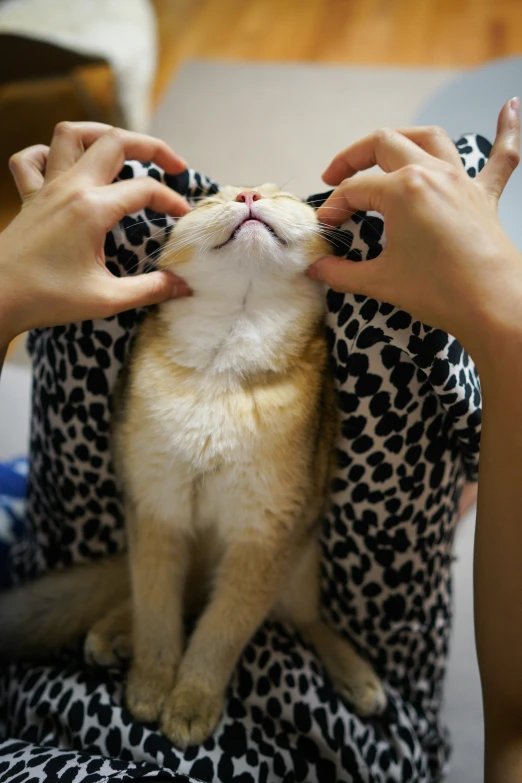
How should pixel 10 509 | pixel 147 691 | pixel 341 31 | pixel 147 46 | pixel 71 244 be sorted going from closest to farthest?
pixel 71 244, pixel 147 691, pixel 10 509, pixel 147 46, pixel 341 31

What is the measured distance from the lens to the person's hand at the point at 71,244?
2.79 feet

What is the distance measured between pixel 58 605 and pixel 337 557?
483mm

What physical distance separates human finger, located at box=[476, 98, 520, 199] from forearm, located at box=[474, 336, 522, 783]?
228mm

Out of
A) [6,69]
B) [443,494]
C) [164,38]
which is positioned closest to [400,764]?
[443,494]

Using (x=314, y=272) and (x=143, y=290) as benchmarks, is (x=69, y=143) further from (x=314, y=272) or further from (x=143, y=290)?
(x=314, y=272)

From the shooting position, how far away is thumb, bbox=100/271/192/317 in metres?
0.88

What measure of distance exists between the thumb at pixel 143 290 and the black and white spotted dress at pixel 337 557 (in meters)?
0.07

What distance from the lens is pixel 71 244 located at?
0.85 meters

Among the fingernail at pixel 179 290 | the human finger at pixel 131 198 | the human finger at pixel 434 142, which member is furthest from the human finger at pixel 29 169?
the human finger at pixel 434 142

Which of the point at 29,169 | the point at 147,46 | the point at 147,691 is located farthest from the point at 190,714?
the point at 147,46

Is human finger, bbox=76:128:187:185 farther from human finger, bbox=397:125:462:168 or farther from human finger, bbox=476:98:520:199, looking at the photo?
human finger, bbox=476:98:520:199

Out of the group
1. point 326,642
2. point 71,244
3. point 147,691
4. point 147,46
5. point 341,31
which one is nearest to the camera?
point 71,244

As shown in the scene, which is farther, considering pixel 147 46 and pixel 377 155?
pixel 147 46

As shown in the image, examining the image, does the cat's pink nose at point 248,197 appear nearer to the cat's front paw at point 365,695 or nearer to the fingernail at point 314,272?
the fingernail at point 314,272
